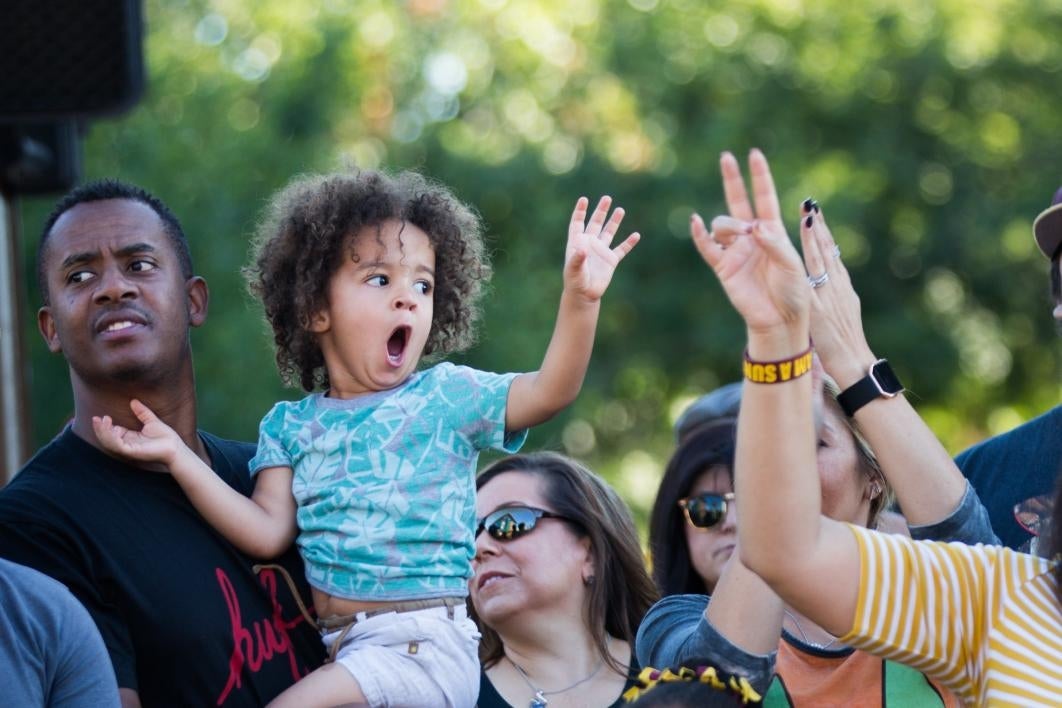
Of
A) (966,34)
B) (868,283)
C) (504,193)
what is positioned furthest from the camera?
(966,34)

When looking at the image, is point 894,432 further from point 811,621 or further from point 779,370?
point 779,370

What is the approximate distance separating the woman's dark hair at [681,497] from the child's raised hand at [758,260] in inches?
60.8

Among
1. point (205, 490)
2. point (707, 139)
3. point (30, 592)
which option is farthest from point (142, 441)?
point (707, 139)

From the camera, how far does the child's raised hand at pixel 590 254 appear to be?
9.75 ft

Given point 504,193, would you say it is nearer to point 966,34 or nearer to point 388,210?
point 966,34

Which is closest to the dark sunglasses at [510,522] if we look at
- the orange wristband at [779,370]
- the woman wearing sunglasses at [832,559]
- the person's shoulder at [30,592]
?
the person's shoulder at [30,592]

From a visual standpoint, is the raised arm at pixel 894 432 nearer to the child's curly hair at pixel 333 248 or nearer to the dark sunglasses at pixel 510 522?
the child's curly hair at pixel 333 248

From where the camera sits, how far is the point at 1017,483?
3.62m

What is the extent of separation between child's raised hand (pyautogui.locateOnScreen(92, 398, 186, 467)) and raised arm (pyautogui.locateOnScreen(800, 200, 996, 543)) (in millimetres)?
1272

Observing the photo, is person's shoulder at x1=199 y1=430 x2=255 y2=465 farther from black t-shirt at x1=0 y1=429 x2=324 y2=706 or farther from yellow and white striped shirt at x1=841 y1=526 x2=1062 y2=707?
yellow and white striped shirt at x1=841 y1=526 x2=1062 y2=707

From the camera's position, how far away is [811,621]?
2787mm

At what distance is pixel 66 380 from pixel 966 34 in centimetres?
1215

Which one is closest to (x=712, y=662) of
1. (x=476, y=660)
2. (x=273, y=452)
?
(x=476, y=660)

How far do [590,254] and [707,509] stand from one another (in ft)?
3.34
